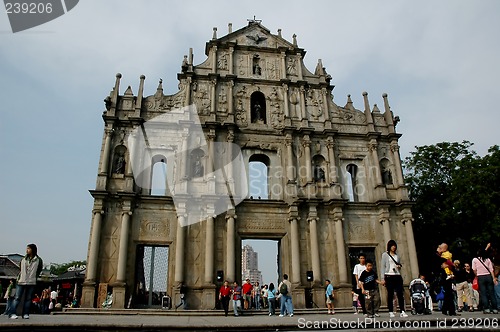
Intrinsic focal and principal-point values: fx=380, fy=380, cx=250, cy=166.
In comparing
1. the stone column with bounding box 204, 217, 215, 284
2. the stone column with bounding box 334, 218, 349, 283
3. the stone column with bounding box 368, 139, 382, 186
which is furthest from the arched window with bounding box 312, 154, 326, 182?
the stone column with bounding box 204, 217, 215, 284

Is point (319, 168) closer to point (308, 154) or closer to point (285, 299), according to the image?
point (308, 154)

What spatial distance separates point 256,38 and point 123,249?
586 inches

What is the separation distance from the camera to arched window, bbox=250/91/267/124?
71.9 ft

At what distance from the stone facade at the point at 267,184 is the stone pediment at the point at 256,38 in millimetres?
80

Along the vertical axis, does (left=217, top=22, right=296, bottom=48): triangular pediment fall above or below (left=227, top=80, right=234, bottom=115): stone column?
above

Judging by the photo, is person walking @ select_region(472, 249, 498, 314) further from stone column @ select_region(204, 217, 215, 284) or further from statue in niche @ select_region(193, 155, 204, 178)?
statue in niche @ select_region(193, 155, 204, 178)

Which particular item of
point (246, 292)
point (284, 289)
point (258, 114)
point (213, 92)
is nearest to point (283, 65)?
point (258, 114)

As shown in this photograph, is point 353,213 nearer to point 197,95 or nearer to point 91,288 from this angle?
point 197,95

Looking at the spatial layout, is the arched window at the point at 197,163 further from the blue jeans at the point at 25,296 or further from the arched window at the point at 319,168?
the blue jeans at the point at 25,296

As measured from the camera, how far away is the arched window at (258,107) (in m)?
21.9

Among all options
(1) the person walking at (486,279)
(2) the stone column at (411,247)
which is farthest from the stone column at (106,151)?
(1) the person walking at (486,279)

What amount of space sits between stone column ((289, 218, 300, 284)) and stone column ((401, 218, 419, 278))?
5.82m

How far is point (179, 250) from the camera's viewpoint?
57.2 feet

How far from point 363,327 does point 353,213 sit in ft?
Result: 43.9
